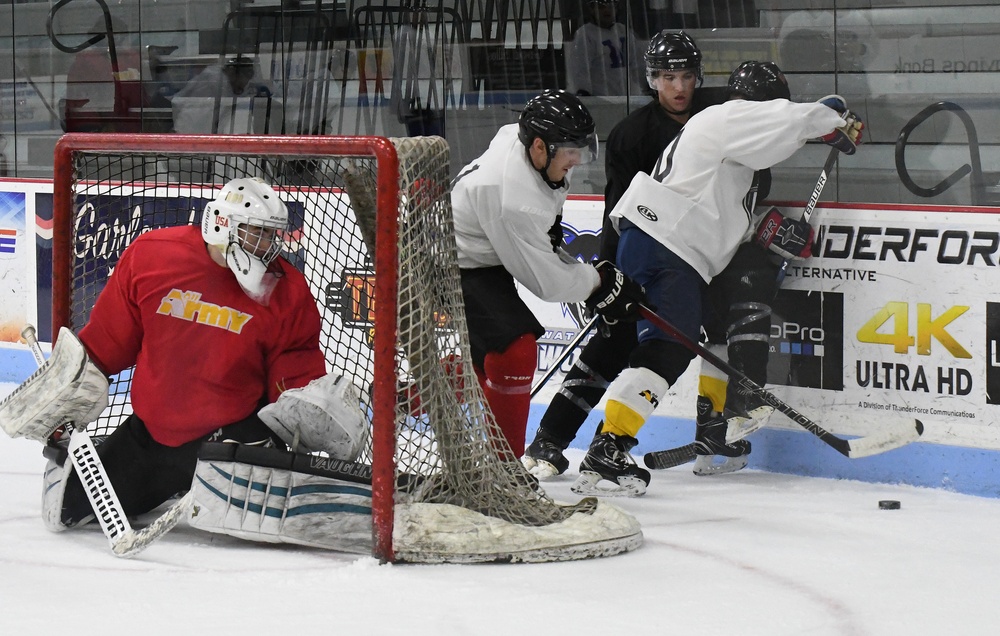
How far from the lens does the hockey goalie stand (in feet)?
9.23

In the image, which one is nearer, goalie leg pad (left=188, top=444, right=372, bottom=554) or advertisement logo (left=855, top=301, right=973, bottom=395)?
goalie leg pad (left=188, top=444, right=372, bottom=554)

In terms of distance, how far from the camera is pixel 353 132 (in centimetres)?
497

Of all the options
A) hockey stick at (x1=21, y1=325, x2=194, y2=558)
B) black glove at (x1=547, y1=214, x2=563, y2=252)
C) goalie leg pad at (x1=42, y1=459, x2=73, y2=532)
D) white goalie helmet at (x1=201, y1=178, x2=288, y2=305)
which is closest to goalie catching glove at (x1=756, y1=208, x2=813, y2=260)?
black glove at (x1=547, y1=214, x2=563, y2=252)

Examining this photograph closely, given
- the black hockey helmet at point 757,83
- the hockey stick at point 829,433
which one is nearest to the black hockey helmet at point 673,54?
the black hockey helmet at point 757,83

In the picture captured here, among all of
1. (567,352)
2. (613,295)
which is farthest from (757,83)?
(567,352)

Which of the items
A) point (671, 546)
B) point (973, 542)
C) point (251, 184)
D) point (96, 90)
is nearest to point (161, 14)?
point (96, 90)

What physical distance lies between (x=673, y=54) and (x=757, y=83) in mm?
267

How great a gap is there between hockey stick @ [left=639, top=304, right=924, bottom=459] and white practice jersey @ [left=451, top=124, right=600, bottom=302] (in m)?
0.39

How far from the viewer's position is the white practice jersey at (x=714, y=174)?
3.54 metres

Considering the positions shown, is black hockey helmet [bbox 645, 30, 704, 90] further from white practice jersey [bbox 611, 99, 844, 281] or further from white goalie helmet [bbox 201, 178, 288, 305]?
white goalie helmet [bbox 201, 178, 288, 305]

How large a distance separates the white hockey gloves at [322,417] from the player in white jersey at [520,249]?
55 cm

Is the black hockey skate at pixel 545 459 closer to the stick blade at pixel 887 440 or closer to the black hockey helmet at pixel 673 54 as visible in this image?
the stick blade at pixel 887 440

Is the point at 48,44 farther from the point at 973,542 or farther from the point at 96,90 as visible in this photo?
the point at 973,542

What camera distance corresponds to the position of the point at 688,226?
3660 millimetres
